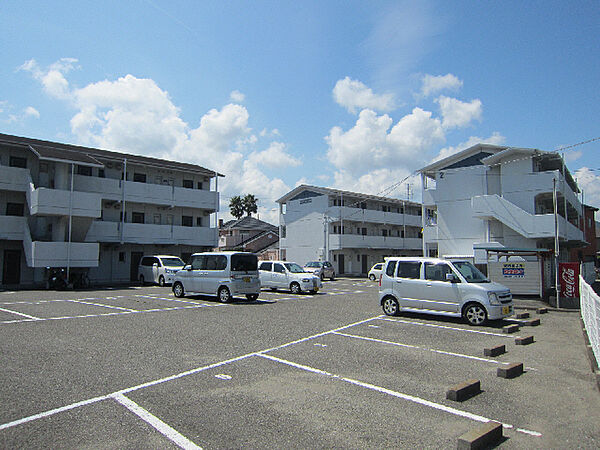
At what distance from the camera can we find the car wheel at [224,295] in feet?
53.1

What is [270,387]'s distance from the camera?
5.81 meters

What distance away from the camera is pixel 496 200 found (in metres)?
24.6

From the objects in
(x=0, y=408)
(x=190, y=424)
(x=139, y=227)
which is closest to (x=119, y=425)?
(x=190, y=424)

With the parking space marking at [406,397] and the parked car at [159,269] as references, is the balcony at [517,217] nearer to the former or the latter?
the parked car at [159,269]

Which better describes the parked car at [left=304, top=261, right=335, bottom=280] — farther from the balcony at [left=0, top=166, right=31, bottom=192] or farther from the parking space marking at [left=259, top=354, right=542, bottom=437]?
the parking space marking at [left=259, top=354, right=542, bottom=437]

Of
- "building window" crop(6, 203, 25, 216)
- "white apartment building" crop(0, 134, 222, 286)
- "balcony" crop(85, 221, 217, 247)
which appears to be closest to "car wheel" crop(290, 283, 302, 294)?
"white apartment building" crop(0, 134, 222, 286)

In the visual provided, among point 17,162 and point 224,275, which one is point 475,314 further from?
point 17,162

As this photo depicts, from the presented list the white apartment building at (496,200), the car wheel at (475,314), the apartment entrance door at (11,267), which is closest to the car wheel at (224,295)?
the car wheel at (475,314)

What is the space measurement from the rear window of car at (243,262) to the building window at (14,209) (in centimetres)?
1773

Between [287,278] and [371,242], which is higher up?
[371,242]

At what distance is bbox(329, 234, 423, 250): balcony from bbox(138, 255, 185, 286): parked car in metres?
19.1

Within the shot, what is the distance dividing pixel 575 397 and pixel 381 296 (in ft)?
24.8

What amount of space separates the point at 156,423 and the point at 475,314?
30.1 feet

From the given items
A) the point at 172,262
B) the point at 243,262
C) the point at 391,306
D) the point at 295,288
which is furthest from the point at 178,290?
the point at 391,306
